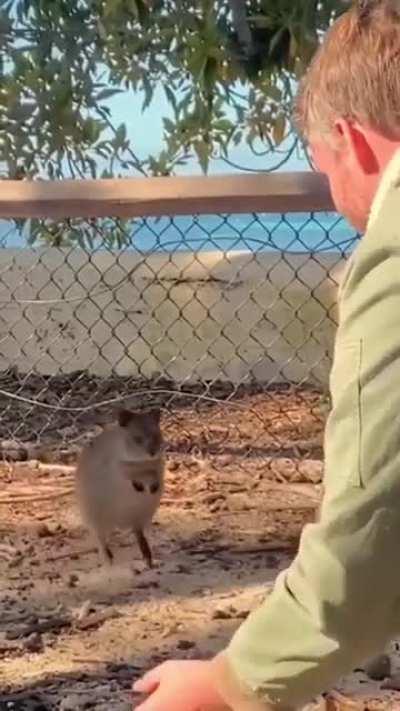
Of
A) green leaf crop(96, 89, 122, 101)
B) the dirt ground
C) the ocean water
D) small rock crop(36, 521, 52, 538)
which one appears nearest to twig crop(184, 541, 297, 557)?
the dirt ground

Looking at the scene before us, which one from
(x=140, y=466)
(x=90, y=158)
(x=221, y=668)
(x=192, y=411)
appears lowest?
(x=192, y=411)

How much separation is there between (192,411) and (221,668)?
153 inches

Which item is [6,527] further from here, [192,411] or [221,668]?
[221,668]

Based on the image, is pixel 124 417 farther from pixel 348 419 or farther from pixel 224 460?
pixel 348 419

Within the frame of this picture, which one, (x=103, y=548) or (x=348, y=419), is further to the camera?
(x=103, y=548)

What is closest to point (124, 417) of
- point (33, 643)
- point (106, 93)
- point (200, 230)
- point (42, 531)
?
point (42, 531)

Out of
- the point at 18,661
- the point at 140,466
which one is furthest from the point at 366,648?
the point at 140,466

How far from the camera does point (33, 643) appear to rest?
3.57 metres

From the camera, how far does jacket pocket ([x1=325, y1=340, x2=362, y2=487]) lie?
63.6 inches

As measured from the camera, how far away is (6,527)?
4.55 meters

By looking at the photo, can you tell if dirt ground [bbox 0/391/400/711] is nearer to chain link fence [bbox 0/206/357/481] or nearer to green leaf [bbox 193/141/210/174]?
chain link fence [bbox 0/206/357/481]

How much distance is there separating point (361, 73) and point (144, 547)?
2721 millimetres

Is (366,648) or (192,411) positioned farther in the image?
(192,411)

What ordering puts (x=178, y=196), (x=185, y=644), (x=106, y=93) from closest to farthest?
(x=185, y=644), (x=178, y=196), (x=106, y=93)
